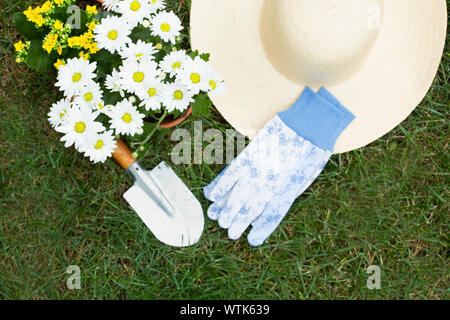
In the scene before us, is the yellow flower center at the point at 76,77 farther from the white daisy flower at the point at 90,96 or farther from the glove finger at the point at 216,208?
the glove finger at the point at 216,208

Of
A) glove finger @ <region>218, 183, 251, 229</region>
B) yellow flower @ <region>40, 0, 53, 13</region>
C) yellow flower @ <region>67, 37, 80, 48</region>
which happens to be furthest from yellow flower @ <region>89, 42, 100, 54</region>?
→ glove finger @ <region>218, 183, 251, 229</region>

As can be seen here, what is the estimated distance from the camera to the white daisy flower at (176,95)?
0.79 meters

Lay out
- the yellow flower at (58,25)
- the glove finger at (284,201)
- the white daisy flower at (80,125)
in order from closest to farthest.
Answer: the white daisy flower at (80,125) → the yellow flower at (58,25) → the glove finger at (284,201)

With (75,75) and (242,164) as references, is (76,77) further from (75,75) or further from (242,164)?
(242,164)

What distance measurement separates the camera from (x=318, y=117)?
41.4 inches

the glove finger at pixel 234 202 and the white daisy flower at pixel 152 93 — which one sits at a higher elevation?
the white daisy flower at pixel 152 93

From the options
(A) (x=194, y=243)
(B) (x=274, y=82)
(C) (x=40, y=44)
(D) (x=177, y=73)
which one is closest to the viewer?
(D) (x=177, y=73)

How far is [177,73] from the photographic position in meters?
0.78

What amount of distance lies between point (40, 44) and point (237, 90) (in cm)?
49

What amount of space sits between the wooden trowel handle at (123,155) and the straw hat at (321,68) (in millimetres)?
280

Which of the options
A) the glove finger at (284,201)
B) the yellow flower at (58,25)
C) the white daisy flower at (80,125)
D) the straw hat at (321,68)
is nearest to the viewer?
the white daisy flower at (80,125)

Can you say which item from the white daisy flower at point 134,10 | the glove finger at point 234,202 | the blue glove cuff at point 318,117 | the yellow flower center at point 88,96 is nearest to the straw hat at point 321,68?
the blue glove cuff at point 318,117

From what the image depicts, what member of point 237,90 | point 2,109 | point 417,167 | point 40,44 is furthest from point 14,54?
point 417,167
